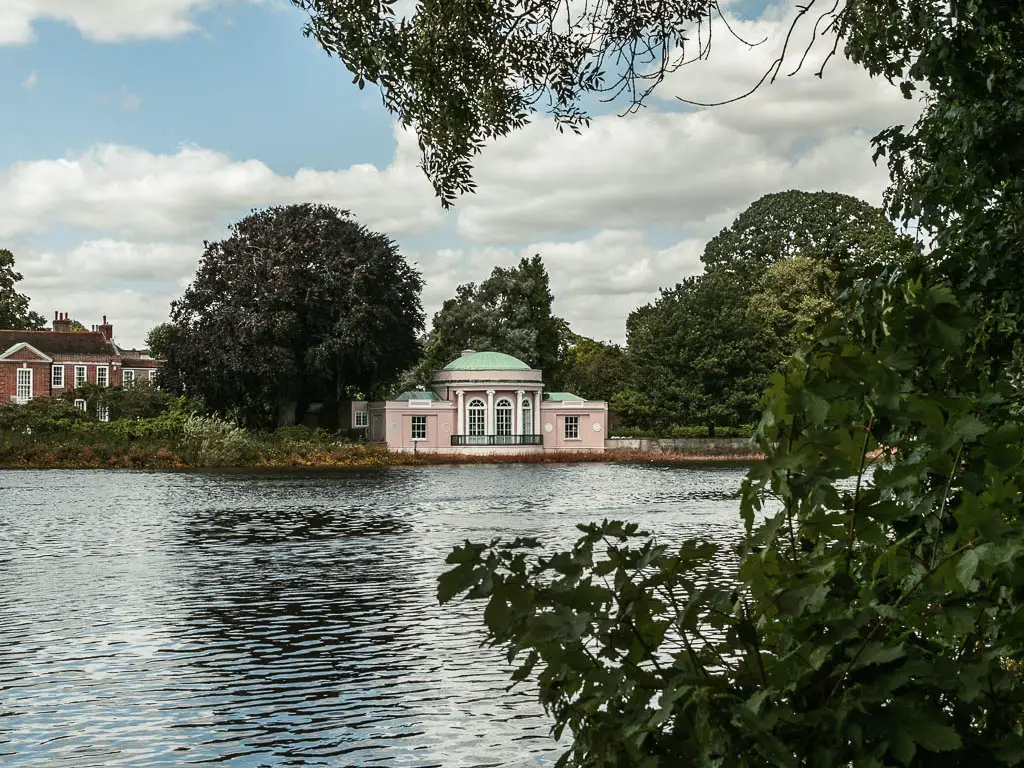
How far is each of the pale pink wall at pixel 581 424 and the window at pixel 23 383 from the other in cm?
3706

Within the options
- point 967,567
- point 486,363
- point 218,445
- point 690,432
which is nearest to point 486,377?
point 486,363

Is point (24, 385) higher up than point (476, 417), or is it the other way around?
point (24, 385)

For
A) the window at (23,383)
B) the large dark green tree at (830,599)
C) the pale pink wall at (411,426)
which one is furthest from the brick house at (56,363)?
the large dark green tree at (830,599)

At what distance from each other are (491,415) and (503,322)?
14357 mm

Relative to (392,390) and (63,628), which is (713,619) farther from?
(392,390)

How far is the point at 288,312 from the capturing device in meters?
53.8

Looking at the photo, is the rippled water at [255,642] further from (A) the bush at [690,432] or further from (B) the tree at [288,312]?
(A) the bush at [690,432]

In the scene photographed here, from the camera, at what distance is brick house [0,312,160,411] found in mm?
76375

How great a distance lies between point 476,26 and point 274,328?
4798 centimetres

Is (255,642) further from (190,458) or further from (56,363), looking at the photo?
(56,363)

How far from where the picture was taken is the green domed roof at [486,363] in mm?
62906

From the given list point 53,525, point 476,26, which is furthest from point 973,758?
point 53,525

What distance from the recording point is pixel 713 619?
9.89ft

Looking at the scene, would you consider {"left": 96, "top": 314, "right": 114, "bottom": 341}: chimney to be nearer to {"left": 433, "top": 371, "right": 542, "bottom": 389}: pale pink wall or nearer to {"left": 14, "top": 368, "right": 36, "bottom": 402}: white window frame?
{"left": 14, "top": 368, "right": 36, "bottom": 402}: white window frame
